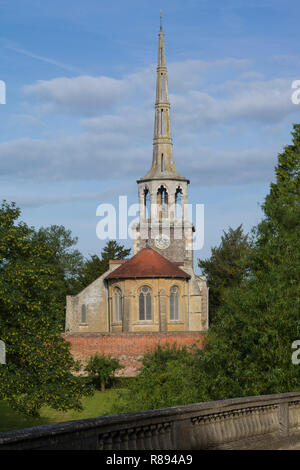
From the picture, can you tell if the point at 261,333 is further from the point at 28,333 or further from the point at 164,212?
the point at 164,212

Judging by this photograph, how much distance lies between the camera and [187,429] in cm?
1034

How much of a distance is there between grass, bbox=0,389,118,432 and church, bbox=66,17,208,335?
15.5 meters

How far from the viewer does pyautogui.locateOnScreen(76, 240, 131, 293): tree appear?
272 feet

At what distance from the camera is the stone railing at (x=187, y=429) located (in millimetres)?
7836

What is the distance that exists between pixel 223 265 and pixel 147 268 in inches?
746

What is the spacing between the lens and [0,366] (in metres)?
24.6

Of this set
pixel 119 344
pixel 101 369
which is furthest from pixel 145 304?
pixel 101 369

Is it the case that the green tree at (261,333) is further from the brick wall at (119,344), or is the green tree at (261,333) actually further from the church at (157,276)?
the church at (157,276)

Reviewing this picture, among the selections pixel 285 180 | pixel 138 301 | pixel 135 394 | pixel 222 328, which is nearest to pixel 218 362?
pixel 222 328

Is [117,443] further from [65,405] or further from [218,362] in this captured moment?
[65,405]

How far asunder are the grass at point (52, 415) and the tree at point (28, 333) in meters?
4.75

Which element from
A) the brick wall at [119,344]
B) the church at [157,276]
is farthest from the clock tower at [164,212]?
the brick wall at [119,344]

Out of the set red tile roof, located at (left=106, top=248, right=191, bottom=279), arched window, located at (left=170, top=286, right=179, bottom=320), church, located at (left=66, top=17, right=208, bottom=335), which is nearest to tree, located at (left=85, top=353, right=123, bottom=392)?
church, located at (left=66, top=17, right=208, bottom=335)

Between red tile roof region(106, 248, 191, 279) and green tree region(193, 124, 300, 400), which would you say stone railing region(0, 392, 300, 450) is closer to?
green tree region(193, 124, 300, 400)
